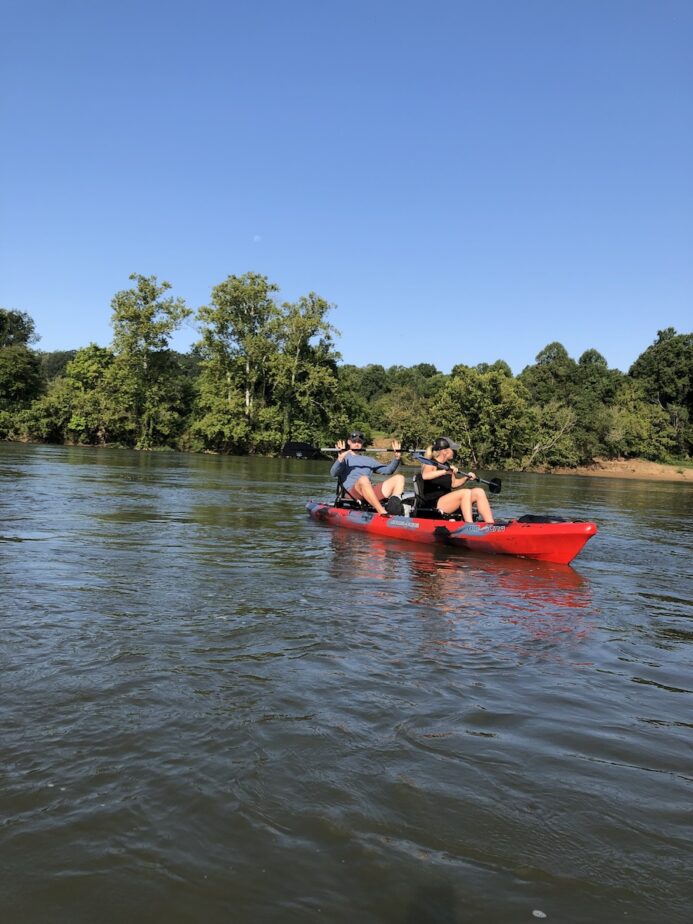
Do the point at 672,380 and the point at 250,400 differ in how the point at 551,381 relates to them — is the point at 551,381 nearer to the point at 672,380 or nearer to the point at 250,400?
the point at 672,380

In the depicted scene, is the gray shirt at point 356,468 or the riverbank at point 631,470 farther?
the riverbank at point 631,470

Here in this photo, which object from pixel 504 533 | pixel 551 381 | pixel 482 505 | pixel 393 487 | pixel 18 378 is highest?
pixel 551 381

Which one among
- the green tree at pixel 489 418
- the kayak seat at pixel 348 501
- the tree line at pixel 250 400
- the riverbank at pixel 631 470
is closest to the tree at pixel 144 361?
the tree line at pixel 250 400

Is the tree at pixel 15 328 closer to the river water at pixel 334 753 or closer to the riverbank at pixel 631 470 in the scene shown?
the riverbank at pixel 631 470

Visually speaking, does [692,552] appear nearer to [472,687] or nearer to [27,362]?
[472,687]

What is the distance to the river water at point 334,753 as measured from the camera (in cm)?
199

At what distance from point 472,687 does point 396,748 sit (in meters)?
0.95

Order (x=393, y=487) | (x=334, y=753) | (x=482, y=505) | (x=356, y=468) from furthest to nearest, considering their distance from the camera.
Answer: (x=356, y=468)
(x=393, y=487)
(x=482, y=505)
(x=334, y=753)

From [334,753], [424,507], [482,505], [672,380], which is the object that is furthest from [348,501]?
[672,380]

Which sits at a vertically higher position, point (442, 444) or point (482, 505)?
point (442, 444)

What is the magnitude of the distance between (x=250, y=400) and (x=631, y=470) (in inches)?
1216

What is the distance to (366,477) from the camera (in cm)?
1129

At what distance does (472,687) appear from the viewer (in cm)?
369

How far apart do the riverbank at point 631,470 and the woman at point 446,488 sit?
46.0 metres
